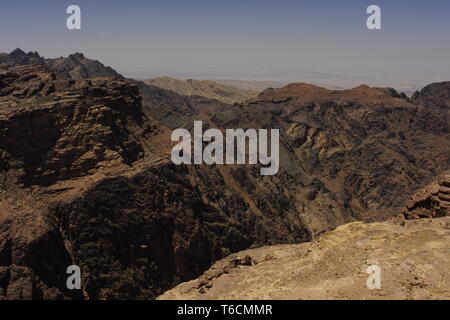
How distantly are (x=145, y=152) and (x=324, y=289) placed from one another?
45730 mm

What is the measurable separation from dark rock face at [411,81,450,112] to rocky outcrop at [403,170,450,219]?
527 feet

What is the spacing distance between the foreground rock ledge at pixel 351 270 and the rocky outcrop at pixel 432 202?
486 cm

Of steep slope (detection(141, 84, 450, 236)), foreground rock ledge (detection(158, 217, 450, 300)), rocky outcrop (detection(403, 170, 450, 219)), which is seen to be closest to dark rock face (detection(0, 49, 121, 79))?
steep slope (detection(141, 84, 450, 236))

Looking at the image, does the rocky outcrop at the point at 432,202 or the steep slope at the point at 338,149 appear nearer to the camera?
the rocky outcrop at the point at 432,202

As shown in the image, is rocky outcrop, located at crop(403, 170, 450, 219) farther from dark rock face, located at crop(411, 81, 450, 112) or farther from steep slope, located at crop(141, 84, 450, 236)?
dark rock face, located at crop(411, 81, 450, 112)

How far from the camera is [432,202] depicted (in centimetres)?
3684

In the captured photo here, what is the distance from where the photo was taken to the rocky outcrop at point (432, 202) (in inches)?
1410

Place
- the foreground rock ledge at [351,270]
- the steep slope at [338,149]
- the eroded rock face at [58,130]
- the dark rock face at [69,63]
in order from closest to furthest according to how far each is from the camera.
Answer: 1. the foreground rock ledge at [351,270]
2. the eroded rock face at [58,130]
3. the steep slope at [338,149]
4. the dark rock face at [69,63]

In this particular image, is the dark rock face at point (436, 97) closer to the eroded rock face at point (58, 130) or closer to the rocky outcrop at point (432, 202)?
the eroded rock face at point (58, 130)

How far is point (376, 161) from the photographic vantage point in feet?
361

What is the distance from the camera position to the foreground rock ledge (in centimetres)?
2367

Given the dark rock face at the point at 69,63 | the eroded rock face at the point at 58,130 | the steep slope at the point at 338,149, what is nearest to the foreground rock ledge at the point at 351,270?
the eroded rock face at the point at 58,130

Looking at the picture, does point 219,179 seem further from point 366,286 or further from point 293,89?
point 293,89

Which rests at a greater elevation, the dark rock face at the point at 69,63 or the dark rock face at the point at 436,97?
the dark rock face at the point at 69,63
